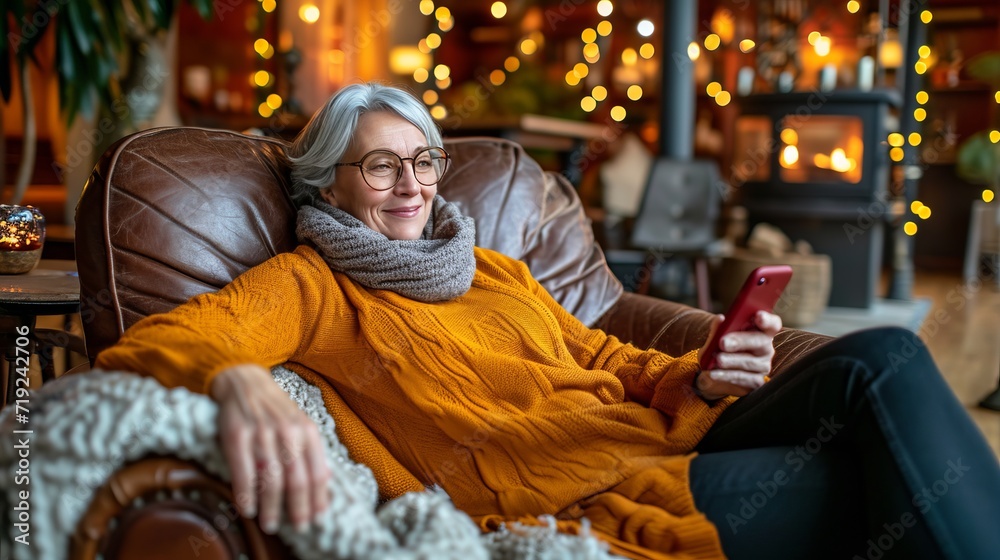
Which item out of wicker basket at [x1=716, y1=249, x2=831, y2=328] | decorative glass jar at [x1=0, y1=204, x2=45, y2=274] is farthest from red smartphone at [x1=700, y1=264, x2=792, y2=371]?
wicker basket at [x1=716, y1=249, x2=831, y2=328]

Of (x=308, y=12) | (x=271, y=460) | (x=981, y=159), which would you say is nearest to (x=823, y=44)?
(x=981, y=159)

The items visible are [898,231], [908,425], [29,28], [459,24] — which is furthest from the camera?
[459,24]

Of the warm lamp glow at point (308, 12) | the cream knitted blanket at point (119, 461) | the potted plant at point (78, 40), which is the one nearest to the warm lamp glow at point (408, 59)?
the warm lamp glow at point (308, 12)

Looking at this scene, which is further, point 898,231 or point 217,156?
point 898,231

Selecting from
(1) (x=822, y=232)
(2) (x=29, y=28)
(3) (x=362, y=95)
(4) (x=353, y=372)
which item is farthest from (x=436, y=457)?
(1) (x=822, y=232)

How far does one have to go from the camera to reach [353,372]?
143 centimetres

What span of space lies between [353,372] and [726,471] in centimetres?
60

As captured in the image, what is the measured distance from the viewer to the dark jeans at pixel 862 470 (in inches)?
46.0

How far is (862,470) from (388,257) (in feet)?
2.61

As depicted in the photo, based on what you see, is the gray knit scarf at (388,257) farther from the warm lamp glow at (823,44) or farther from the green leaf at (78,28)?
the warm lamp glow at (823,44)

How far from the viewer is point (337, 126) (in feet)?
5.11

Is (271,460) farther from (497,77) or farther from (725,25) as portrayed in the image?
(497,77)

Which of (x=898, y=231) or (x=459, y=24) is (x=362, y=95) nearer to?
(x=898, y=231)

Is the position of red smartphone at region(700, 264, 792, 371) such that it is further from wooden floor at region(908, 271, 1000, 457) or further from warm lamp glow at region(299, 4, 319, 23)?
warm lamp glow at region(299, 4, 319, 23)
